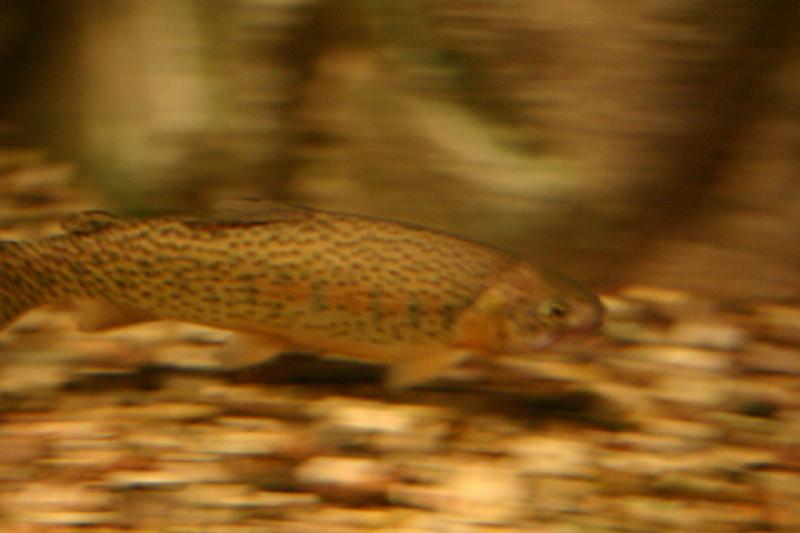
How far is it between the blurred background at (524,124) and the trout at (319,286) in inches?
34.9

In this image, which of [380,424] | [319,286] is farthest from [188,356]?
[380,424]

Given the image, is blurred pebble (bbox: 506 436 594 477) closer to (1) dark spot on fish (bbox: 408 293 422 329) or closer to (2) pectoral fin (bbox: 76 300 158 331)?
(1) dark spot on fish (bbox: 408 293 422 329)

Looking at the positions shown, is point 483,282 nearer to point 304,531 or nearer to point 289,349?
point 289,349

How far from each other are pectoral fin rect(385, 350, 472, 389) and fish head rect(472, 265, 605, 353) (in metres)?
0.18

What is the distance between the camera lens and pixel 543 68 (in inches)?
181

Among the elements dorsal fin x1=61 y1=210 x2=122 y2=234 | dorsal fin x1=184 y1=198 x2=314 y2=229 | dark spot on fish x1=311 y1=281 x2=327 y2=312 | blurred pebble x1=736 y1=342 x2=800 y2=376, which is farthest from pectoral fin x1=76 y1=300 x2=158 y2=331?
blurred pebble x1=736 y1=342 x2=800 y2=376

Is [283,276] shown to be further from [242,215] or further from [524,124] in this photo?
[524,124]

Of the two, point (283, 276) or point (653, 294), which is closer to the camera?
point (283, 276)

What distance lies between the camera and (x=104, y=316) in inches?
158

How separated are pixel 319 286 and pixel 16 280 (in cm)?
119

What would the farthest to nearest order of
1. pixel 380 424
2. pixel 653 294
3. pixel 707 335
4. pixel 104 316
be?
pixel 653 294
pixel 707 335
pixel 104 316
pixel 380 424

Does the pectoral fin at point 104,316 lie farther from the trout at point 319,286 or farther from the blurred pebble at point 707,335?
the blurred pebble at point 707,335

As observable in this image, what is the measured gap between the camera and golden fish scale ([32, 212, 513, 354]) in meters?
3.89

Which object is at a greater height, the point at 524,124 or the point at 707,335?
the point at 524,124
